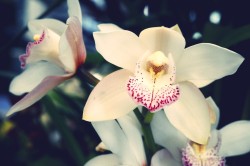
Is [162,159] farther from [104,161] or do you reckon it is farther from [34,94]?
[34,94]

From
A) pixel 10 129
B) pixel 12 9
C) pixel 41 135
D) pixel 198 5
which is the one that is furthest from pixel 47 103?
pixel 12 9

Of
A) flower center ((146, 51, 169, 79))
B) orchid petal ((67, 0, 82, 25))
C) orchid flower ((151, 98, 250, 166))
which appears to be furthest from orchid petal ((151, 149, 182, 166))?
orchid petal ((67, 0, 82, 25))

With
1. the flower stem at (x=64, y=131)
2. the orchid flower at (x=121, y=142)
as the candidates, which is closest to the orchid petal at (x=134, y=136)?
the orchid flower at (x=121, y=142)

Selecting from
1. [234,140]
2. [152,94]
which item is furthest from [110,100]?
[234,140]

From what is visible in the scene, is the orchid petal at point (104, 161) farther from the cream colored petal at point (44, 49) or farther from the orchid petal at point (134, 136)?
the cream colored petal at point (44, 49)

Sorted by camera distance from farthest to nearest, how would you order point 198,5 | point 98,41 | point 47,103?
point 198,5, point 47,103, point 98,41

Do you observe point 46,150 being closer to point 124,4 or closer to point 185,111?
point 124,4

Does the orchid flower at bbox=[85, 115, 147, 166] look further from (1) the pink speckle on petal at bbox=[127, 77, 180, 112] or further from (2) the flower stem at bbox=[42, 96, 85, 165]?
(2) the flower stem at bbox=[42, 96, 85, 165]
